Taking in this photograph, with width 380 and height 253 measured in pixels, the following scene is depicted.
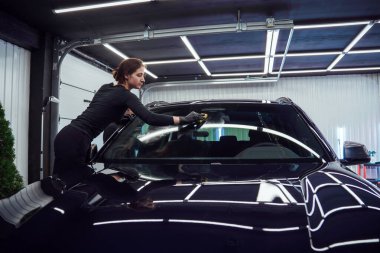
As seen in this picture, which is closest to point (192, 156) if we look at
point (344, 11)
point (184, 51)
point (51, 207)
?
point (51, 207)

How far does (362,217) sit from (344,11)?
6854 millimetres

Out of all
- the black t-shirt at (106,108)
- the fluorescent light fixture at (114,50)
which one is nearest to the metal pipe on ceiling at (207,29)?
the fluorescent light fixture at (114,50)

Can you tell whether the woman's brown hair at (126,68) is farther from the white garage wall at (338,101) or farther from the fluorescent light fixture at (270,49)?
the white garage wall at (338,101)

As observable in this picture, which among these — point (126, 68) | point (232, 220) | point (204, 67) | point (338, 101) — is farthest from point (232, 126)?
point (338, 101)

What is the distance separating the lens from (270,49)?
8.92m

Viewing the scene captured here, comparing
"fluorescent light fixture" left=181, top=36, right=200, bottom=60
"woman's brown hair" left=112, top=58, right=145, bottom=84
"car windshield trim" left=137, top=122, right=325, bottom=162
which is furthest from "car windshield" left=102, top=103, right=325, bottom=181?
"fluorescent light fixture" left=181, top=36, right=200, bottom=60

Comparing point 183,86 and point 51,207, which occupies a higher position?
point 183,86

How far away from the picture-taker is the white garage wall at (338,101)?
11820mm

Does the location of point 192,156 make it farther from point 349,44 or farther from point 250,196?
point 349,44

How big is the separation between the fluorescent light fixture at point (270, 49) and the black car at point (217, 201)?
19.4 feet

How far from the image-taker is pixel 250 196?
110 cm

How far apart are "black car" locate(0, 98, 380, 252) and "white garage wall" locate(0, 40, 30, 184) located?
20.2 feet

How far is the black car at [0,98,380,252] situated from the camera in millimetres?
841

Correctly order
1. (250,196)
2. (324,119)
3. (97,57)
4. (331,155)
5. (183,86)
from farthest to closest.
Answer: (183,86) → (324,119) → (97,57) → (331,155) → (250,196)
